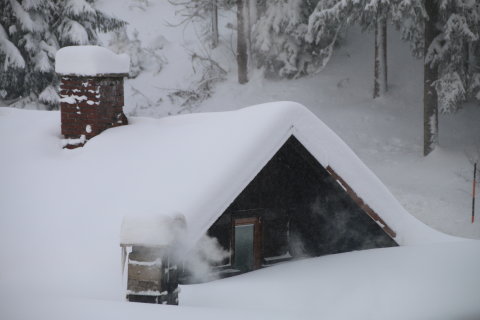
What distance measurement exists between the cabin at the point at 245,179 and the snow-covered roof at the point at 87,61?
16mm

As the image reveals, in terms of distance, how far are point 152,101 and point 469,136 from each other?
13.6 metres

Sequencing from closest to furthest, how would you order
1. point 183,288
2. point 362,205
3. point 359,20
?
point 183,288
point 362,205
point 359,20

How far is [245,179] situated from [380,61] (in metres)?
18.2

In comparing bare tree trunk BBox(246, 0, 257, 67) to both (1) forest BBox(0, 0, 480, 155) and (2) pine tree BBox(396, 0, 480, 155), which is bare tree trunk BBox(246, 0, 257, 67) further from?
(2) pine tree BBox(396, 0, 480, 155)

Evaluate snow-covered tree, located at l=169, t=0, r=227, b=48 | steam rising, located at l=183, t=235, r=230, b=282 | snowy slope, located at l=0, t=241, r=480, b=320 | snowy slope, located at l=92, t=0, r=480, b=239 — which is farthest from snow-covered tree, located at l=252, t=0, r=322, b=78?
steam rising, located at l=183, t=235, r=230, b=282

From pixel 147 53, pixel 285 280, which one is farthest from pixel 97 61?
pixel 147 53

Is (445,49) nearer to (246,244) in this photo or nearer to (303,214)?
(303,214)

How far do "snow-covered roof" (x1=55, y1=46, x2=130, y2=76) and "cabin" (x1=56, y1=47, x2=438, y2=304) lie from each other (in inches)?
0.6

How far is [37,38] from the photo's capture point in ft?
63.2

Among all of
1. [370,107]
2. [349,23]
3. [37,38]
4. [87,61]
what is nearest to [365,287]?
[87,61]

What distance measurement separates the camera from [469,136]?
839 inches

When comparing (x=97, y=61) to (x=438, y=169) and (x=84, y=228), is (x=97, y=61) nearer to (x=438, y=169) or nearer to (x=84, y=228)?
(x=84, y=228)

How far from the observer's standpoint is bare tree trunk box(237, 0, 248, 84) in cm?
2472

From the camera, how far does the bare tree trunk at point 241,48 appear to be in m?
24.7
